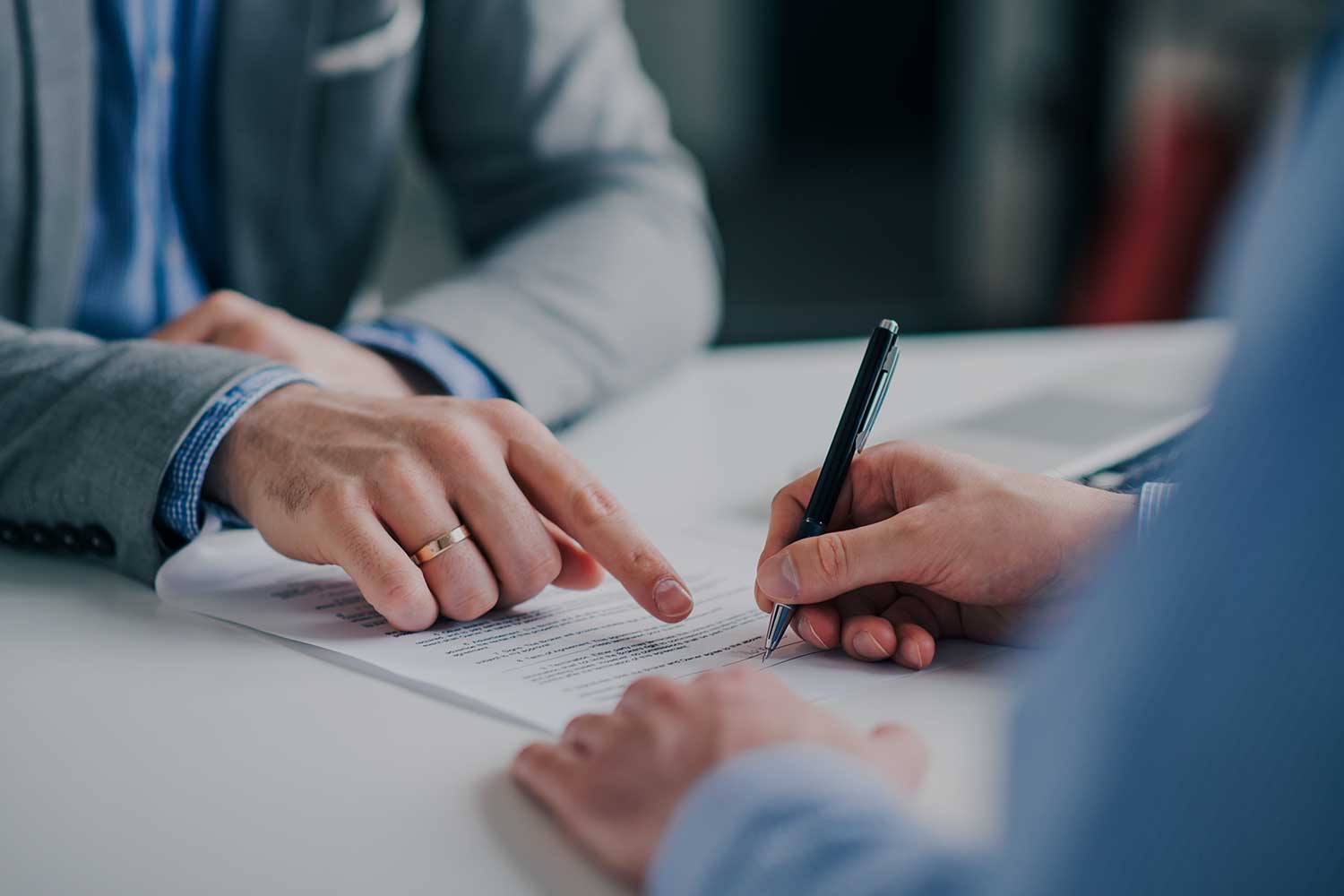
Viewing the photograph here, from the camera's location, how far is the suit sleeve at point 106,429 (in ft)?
2.13

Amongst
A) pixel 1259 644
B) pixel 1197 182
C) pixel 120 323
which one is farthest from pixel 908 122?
pixel 1259 644

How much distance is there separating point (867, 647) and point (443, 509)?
0.21m

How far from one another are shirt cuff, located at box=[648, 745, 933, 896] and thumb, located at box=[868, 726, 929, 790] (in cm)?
4

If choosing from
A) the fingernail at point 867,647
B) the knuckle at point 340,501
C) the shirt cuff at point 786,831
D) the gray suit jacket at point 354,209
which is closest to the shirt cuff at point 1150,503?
the fingernail at point 867,647

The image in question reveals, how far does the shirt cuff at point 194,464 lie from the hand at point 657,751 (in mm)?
305

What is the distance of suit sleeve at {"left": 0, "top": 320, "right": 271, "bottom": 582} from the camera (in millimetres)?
650

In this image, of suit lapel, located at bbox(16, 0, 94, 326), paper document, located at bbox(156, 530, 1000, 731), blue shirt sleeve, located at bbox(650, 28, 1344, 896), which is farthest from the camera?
suit lapel, located at bbox(16, 0, 94, 326)

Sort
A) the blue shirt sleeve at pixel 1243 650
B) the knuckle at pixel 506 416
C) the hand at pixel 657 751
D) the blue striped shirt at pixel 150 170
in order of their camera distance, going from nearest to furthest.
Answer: the blue shirt sleeve at pixel 1243 650 < the hand at pixel 657 751 < the knuckle at pixel 506 416 < the blue striped shirt at pixel 150 170

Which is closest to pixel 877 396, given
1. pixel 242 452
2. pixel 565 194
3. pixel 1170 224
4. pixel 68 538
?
pixel 242 452

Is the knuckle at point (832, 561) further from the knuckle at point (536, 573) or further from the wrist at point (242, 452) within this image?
the wrist at point (242, 452)

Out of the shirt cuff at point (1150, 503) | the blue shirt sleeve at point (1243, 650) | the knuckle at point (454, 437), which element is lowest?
the knuckle at point (454, 437)

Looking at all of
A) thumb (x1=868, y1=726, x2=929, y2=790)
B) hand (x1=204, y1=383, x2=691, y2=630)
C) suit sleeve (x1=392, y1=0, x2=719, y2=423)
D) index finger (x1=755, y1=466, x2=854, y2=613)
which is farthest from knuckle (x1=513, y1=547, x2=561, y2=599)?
suit sleeve (x1=392, y1=0, x2=719, y2=423)

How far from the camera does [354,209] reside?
1188 millimetres

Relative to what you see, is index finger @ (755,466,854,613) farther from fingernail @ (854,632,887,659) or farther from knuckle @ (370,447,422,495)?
knuckle @ (370,447,422,495)
